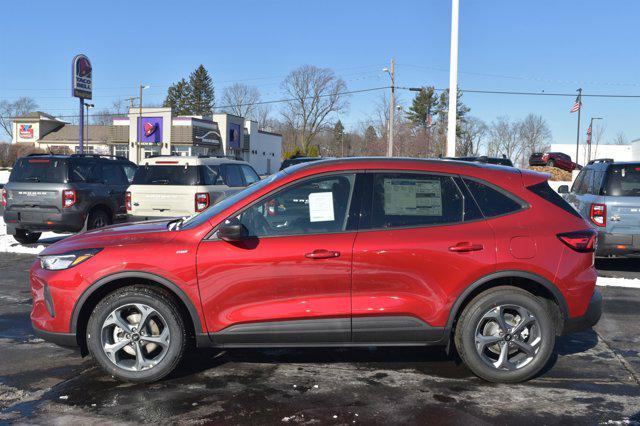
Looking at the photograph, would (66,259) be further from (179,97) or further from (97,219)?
(179,97)

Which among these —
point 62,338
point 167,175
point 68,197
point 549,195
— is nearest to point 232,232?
point 62,338

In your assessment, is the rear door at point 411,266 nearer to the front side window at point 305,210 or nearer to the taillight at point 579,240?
the front side window at point 305,210

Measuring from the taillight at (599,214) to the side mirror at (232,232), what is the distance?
6552 mm

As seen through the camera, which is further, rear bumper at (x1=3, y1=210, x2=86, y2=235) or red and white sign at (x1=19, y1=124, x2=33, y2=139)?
red and white sign at (x1=19, y1=124, x2=33, y2=139)

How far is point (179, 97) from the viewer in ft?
309

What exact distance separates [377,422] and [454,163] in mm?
2163

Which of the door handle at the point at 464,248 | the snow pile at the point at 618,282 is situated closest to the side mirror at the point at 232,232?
the door handle at the point at 464,248

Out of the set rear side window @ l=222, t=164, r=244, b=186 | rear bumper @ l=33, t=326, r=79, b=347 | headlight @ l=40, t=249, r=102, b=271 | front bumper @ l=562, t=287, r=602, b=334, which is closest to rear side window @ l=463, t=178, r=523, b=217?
front bumper @ l=562, t=287, r=602, b=334

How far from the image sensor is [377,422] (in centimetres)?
377

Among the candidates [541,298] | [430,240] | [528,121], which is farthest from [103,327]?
[528,121]

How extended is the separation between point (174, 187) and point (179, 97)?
88475 millimetres

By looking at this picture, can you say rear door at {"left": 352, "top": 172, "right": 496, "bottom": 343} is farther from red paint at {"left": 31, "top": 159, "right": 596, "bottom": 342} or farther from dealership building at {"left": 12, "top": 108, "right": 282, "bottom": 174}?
dealership building at {"left": 12, "top": 108, "right": 282, "bottom": 174}

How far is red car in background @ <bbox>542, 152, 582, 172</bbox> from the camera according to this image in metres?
36.5

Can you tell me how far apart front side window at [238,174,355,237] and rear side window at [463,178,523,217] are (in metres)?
1.00
